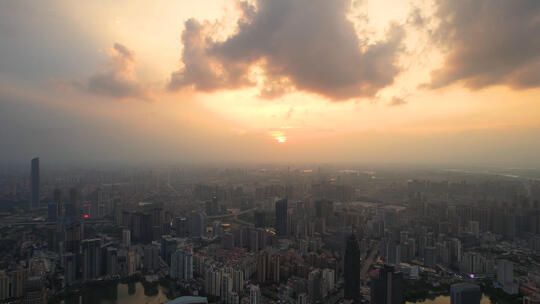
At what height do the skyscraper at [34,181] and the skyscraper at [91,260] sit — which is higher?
the skyscraper at [34,181]

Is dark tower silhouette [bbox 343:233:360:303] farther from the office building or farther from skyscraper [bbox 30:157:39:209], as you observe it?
skyscraper [bbox 30:157:39:209]

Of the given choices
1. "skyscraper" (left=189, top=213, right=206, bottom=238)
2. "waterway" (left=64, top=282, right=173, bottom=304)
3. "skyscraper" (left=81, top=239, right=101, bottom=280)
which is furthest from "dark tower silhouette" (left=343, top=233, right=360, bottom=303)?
"skyscraper" (left=189, top=213, right=206, bottom=238)

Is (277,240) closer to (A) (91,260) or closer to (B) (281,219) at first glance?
(B) (281,219)

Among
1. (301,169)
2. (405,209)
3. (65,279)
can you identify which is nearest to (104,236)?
(65,279)

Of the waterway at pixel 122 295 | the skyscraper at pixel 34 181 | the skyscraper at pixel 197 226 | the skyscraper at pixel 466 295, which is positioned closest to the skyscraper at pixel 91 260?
the waterway at pixel 122 295

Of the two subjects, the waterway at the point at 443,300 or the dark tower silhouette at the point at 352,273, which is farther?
the waterway at the point at 443,300

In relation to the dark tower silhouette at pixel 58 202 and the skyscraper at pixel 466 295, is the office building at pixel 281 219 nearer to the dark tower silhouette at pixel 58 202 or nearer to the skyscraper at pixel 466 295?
the skyscraper at pixel 466 295

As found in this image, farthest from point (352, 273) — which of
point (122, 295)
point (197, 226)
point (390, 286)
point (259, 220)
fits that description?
point (197, 226)
